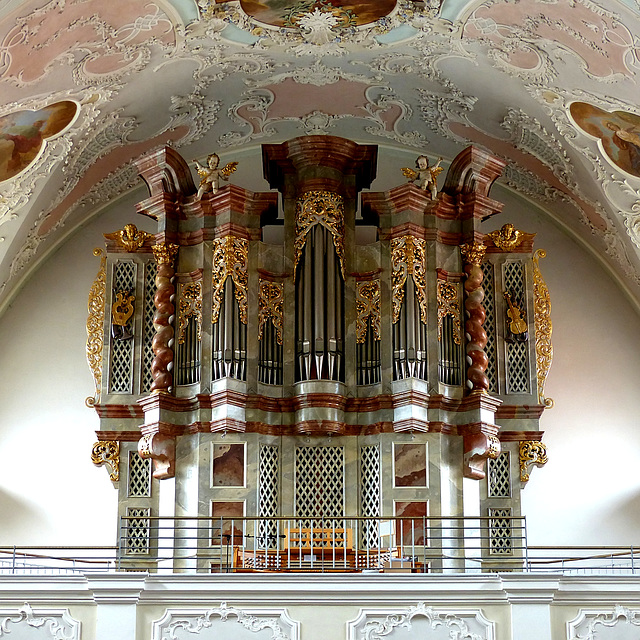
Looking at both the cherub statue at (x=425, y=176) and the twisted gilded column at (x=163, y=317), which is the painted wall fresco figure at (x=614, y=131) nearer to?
the cherub statue at (x=425, y=176)

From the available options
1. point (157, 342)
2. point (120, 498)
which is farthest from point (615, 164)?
point (120, 498)

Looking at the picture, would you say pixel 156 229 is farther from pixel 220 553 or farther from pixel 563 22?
pixel 563 22

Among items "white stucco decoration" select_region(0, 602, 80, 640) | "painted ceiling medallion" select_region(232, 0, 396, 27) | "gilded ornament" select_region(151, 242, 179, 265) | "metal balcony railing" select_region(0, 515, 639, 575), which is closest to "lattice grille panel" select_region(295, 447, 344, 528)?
"metal balcony railing" select_region(0, 515, 639, 575)

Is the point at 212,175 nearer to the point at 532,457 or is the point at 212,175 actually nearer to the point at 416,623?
the point at 532,457

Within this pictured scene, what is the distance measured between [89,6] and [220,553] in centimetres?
740

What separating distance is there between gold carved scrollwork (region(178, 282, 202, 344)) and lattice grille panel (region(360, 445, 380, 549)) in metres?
3.18

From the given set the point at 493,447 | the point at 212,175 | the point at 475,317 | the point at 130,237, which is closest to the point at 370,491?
the point at 493,447

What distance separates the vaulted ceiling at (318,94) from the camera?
18203mm

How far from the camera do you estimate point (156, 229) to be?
22984 mm

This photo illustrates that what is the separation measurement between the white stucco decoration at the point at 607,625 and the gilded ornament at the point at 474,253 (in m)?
5.90

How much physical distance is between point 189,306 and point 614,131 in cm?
671

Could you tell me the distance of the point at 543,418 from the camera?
864 inches

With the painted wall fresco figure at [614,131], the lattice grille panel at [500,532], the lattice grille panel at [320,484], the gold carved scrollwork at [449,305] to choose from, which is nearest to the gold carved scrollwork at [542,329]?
the gold carved scrollwork at [449,305]

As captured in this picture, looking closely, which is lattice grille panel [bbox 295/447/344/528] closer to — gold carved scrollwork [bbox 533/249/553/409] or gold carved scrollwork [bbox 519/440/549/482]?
gold carved scrollwork [bbox 519/440/549/482]
